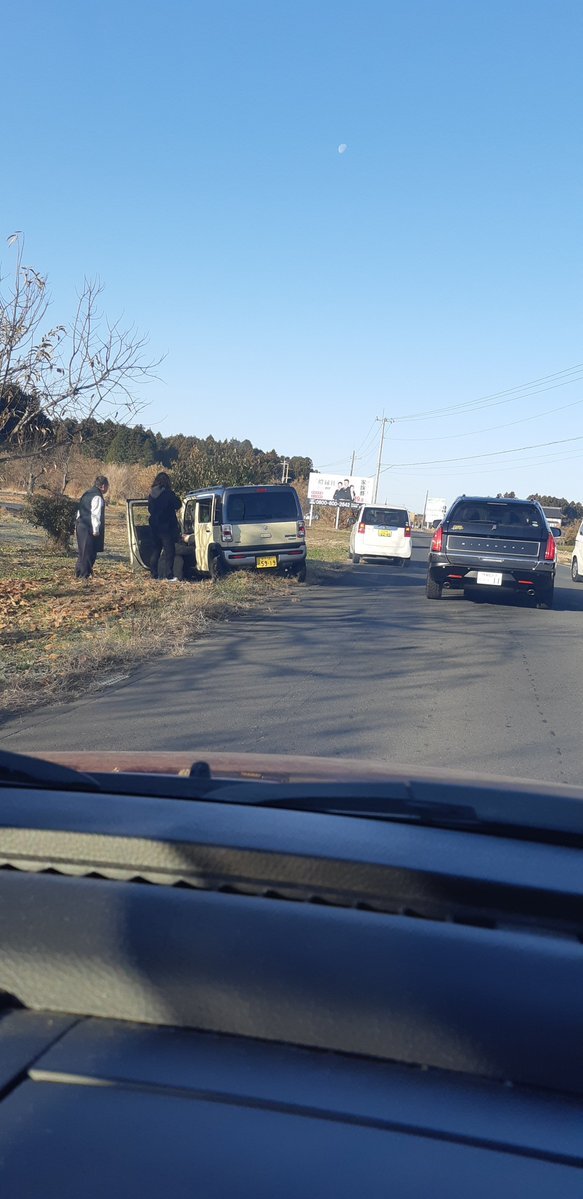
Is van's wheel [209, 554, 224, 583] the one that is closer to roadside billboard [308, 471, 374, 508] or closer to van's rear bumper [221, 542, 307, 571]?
van's rear bumper [221, 542, 307, 571]

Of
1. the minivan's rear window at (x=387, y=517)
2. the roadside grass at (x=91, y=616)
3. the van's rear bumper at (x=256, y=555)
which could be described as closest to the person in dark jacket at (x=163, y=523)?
the roadside grass at (x=91, y=616)

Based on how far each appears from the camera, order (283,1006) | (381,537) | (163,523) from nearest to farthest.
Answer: (283,1006)
(163,523)
(381,537)

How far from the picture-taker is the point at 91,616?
518 inches

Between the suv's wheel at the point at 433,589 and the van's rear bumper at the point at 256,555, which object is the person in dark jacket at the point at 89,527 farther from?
the suv's wheel at the point at 433,589

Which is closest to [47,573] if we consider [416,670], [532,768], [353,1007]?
[416,670]

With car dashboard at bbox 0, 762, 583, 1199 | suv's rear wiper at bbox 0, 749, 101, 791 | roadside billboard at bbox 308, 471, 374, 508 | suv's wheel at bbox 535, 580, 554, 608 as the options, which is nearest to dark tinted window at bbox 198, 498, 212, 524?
suv's wheel at bbox 535, 580, 554, 608

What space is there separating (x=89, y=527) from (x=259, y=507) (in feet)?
12.0

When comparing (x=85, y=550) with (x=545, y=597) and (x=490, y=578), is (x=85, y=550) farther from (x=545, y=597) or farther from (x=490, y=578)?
(x=545, y=597)

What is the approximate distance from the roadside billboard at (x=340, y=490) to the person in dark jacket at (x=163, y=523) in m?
51.1

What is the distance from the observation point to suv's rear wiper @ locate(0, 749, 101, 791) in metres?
2.88

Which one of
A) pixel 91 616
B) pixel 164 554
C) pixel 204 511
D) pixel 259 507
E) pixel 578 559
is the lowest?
pixel 91 616

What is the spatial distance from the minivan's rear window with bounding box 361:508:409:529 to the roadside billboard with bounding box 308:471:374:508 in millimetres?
39162

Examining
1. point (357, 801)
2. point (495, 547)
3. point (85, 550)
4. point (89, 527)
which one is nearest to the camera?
point (357, 801)

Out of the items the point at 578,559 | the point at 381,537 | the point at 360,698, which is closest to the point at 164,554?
the point at 360,698
